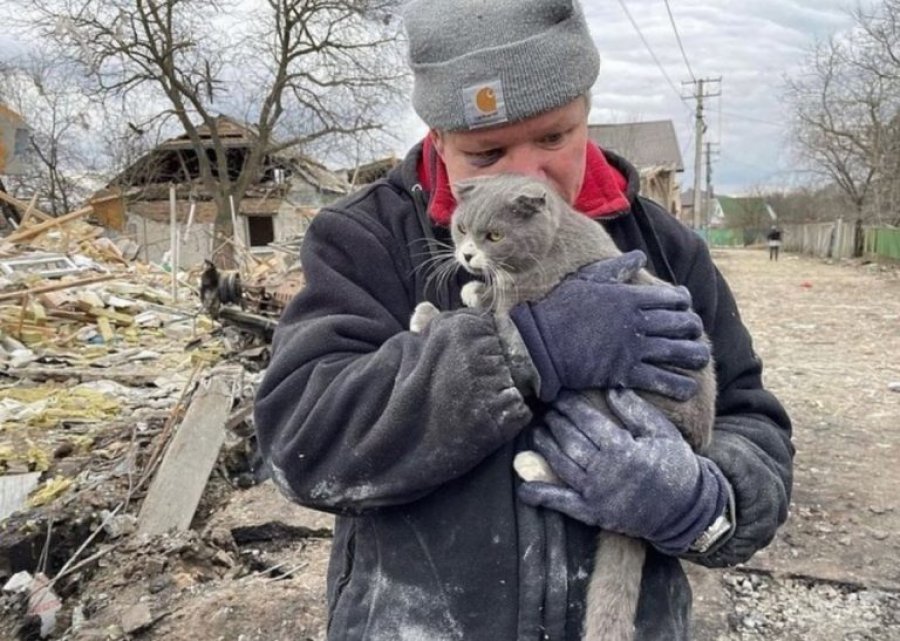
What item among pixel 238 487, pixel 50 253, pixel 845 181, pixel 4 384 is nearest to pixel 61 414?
pixel 4 384

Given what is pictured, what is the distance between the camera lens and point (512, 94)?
1.45 meters

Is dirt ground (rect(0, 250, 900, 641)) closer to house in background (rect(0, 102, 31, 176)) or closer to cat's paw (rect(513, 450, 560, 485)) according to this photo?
cat's paw (rect(513, 450, 560, 485))

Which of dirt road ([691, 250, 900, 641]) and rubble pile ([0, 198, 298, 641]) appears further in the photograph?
rubble pile ([0, 198, 298, 641])

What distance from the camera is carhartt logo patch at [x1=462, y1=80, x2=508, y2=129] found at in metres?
1.46

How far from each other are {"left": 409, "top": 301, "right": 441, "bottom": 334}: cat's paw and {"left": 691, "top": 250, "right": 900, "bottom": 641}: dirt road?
264 centimetres

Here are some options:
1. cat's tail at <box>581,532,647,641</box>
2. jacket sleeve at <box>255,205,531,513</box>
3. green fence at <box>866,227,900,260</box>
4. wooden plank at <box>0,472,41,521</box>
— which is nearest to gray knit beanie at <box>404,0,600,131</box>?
jacket sleeve at <box>255,205,531,513</box>

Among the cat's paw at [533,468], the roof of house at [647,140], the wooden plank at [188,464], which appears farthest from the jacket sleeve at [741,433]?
the roof of house at [647,140]

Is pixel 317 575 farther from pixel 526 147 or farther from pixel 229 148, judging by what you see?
pixel 229 148

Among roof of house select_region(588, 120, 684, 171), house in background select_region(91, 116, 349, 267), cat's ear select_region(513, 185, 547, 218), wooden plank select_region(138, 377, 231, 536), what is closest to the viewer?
cat's ear select_region(513, 185, 547, 218)

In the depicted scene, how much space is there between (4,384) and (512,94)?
930cm

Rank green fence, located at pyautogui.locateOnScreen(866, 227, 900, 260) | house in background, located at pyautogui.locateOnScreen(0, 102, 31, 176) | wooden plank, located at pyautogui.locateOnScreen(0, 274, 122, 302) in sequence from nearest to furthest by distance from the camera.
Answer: house in background, located at pyautogui.locateOnScreen(0, 102, 31, 176) → wooden plank, located at pyautogui.locateOnScreen(0, 274, 122, 302) → green fence, located at pyautogui.locateOnScreen(866, 227, 900, 260)

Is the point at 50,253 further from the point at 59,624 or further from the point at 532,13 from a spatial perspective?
the point at 532,13

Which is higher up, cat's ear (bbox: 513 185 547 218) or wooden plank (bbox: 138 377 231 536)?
cat's ear (bbox: 513 185 547 218)

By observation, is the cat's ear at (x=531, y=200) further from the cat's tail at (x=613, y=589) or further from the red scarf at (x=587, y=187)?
the cat's tail at (x=613, y=589)
